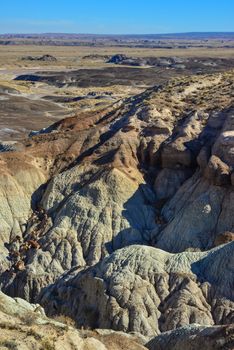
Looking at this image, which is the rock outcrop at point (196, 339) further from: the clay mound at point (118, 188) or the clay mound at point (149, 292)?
the clay mound at point (118, 188)

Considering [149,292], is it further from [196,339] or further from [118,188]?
[118,188]

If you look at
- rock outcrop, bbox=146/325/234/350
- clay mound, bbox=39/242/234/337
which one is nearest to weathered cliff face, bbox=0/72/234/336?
clay mound, bbox=39/242/234/337

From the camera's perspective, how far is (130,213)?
3912cm

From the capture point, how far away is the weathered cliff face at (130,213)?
98.1 feet

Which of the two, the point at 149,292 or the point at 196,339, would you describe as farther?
the point at 149,292

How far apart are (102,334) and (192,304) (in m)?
6.68

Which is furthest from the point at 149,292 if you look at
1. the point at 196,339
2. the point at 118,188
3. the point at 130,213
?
the point at 118,188

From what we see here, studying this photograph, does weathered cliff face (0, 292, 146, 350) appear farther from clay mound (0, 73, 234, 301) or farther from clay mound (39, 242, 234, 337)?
clay mound (0, 73, 234, 301)

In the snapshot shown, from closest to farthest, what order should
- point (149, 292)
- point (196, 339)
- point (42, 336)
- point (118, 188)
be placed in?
1. point (42, 336)
2. point (196, 339)
3. point (149, 292)
4. point (118, 188)

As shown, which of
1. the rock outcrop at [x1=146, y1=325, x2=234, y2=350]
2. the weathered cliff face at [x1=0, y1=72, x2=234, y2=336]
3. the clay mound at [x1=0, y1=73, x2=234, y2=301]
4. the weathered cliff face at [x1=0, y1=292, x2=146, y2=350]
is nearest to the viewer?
the weathered cliff face at [x1=0, y1=292, x2=146, y2=350]

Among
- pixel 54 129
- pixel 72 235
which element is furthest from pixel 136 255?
pixel 54 129

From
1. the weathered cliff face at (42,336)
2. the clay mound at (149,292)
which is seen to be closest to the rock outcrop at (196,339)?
the weathered cliff face at (42,336)

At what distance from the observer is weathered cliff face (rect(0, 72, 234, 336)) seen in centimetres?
2989

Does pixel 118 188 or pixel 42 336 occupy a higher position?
pixel 42 336
